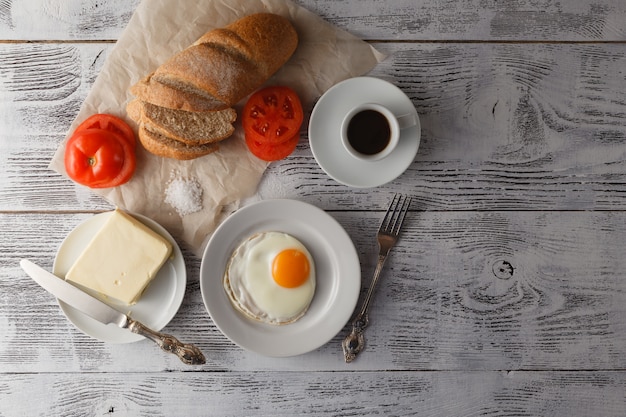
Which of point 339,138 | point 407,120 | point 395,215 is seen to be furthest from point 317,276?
point 407,120

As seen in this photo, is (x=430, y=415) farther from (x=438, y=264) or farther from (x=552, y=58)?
(x=552, y=58)

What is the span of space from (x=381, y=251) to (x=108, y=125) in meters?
0.85

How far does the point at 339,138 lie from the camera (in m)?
1.46

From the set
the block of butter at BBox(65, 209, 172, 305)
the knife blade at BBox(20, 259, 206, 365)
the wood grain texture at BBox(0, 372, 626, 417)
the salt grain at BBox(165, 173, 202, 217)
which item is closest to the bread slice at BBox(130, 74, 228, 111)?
the salt grain at BBox(165, 173, 202, 217)

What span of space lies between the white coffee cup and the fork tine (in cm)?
20

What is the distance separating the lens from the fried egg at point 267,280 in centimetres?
147

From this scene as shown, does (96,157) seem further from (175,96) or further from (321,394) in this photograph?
(321,394)

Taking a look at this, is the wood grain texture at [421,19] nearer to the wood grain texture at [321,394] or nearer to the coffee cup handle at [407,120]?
the coffee cup handle at [407,120]

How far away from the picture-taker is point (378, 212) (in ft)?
5.09

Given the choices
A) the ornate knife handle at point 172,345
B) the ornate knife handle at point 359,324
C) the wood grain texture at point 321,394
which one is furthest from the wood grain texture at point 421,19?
the wood grain texture at point 321,394

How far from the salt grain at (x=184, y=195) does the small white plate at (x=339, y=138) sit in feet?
1.17

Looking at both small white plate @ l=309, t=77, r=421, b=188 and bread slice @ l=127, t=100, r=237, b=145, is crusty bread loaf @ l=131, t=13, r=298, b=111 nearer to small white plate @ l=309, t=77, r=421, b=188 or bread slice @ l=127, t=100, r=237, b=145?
bread slice @ l=127, t=100, r=237, b=145

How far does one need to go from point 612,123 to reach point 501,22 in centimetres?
44

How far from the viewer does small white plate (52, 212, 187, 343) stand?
149cm
